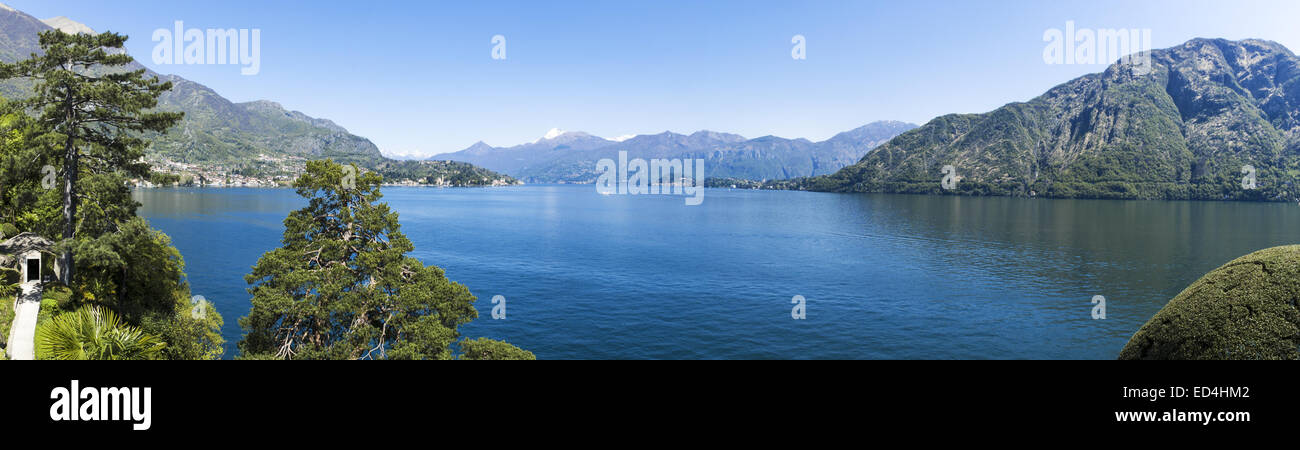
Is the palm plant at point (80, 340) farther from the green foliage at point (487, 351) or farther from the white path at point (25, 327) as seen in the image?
the green foliage at point (487, 351)

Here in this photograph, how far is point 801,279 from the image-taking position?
6144 cm

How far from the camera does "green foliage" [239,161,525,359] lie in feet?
74.4

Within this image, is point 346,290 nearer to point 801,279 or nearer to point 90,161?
point 90,161

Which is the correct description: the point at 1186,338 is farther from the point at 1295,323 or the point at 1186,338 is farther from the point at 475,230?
the point at 475,230

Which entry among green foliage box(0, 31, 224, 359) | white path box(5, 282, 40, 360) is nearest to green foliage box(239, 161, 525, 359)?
green foliage box(0, 31, 224, 359)

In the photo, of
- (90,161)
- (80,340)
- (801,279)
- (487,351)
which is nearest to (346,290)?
(487,351)

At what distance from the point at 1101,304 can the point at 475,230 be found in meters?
92.6

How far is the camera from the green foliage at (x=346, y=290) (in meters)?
22.7

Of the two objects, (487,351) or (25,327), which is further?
(487,351)

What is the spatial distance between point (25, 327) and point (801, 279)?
56.5m

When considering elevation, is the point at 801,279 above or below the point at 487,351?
below
